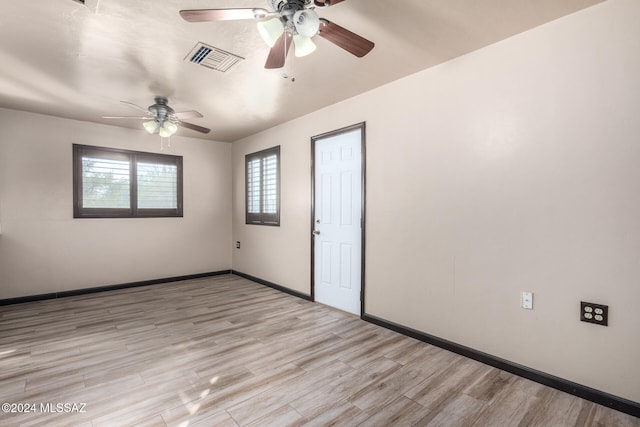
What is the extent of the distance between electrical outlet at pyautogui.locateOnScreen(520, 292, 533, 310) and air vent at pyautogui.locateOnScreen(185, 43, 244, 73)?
119 inches

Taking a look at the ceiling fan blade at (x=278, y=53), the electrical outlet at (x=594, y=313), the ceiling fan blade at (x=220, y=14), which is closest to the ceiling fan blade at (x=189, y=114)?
the ceiling fan blade at (x=278, y=53)

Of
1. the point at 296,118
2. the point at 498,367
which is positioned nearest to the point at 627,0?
the point at 498,367

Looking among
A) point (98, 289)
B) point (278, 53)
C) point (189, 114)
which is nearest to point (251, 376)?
point (278, 53)

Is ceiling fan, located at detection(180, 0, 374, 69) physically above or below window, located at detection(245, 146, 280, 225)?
above

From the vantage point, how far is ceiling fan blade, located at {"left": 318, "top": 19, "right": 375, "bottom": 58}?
180 centimetres

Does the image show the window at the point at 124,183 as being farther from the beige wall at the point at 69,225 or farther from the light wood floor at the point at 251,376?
the light wood floor at the point at 251,376

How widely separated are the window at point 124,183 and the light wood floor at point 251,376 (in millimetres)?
1715

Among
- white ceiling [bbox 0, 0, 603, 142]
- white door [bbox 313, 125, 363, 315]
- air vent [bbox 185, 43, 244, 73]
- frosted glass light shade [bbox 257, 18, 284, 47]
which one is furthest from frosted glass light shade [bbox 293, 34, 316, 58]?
white door [bbox 313, 125, 363, 315]

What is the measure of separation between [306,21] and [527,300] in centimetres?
246

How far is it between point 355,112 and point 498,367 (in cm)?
288

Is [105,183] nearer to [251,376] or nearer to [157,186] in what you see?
[157,186]

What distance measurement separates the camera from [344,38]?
1908 mm

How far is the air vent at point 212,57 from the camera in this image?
101 inches

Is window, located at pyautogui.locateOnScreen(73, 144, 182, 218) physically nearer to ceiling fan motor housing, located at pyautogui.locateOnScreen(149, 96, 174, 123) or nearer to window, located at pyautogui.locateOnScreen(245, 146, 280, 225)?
window, located at pyautogui.locateOnScreen(245, 146, 280, 225)
